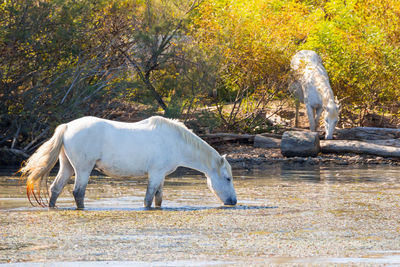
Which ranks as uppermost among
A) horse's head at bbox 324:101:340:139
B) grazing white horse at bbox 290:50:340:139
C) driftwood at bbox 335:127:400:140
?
grazing white horse at bbox 290:50:340:139

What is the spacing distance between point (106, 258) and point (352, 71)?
19092 mm

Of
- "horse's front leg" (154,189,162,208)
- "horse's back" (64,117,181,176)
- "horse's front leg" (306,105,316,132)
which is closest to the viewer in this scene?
"horse's back" (64,117,181,176)

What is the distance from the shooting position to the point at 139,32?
19703 millimetres

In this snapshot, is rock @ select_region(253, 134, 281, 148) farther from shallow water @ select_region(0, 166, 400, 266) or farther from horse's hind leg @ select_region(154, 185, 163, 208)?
horse's hind leg @ select_region(154, 185, 163, 208)

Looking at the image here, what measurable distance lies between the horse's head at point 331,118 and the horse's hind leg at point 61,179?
38.6ft

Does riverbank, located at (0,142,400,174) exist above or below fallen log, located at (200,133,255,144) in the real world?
below

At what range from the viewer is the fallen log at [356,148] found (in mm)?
18688

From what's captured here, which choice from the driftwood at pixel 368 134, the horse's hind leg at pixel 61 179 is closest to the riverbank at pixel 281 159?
the driftwood at pixel 368 134

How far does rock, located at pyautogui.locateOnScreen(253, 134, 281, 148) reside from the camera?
1992 centimetres

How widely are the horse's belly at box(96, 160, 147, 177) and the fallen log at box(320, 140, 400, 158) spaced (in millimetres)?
10568

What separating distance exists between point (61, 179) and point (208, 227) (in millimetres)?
2789

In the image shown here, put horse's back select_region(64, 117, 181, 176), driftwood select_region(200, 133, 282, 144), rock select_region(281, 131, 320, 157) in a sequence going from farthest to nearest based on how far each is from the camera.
Answer: driftwood select_region(200, 133, 282, 144) < rock select_region(281, 131, 320, 157) < horse's back select_region(64, 117, 181, 176)

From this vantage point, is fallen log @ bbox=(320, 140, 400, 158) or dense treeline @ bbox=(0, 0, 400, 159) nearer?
dense treeline @ bbox=(0, 0, 400, 159)

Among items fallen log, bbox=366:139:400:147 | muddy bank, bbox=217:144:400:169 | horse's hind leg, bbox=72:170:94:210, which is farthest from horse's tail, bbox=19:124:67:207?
fallen log, bbox=366:139:400:147
